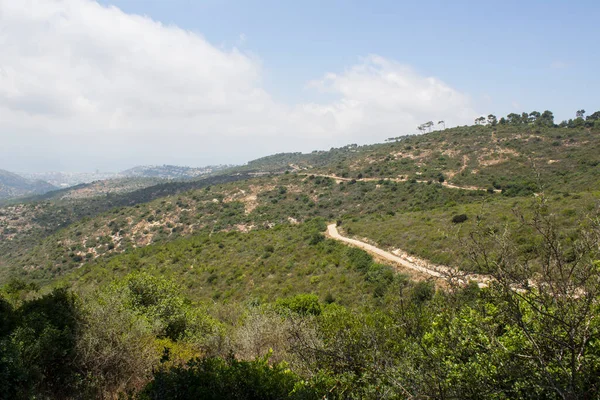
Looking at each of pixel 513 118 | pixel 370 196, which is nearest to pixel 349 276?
pixel 370 196

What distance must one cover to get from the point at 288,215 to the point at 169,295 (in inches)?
1702

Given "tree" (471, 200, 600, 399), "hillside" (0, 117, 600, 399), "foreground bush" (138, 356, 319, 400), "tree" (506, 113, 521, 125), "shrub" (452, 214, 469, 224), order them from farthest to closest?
"tree" (506, 113, 521, 125), "shrub" (452, 214, 469, 224), "foreground bush" (138, 356, 319, 400), "hillside" (0, 117, 600, 399), "tree" (471, 200, 600, 399)

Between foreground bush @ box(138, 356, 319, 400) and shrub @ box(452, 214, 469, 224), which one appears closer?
foreground bush @ box(138, 356, 319, 400)

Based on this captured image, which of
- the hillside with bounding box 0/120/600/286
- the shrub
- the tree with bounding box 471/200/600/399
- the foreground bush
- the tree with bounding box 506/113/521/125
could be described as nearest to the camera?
the tree with bounding box 471/200/600/399

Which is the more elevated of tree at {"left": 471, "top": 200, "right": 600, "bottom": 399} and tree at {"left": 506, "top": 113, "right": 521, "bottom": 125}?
tree at {"left": 506, "top": 113, "right": 521, "bottom": 125}

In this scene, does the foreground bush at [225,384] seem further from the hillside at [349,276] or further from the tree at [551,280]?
the tree at [551,280]

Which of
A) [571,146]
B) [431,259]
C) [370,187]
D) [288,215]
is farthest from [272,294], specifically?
[571,146]

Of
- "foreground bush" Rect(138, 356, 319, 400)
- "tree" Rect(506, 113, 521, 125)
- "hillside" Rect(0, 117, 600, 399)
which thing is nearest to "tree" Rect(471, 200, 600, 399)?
"hillside" Rect(0, 117, 600, 399)

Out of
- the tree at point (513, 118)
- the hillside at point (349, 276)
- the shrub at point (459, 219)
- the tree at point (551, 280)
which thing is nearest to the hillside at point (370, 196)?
the hillside at point (349, 276)

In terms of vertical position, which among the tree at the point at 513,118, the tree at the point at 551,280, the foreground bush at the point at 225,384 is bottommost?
the foreground bush at the point at 225,384

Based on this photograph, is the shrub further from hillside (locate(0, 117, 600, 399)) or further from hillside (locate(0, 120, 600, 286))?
hillside (locate(0, 120, 600, 286))

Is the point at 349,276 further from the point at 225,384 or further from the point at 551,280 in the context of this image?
the point at 551,280

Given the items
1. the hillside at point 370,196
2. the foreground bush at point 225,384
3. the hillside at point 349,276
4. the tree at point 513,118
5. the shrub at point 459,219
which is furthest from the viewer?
the tree at point 513,118

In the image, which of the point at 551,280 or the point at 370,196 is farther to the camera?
the point at 370,196
